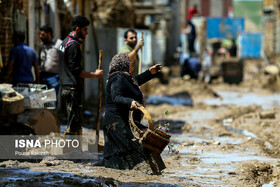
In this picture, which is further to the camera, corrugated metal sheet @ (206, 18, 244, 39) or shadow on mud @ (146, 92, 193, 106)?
corrugated metal sheet @ (206, 18, 244, 39)

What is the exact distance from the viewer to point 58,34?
511 inches

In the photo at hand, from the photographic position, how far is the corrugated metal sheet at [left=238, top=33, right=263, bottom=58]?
144ft

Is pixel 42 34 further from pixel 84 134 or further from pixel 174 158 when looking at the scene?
pixel 174 158

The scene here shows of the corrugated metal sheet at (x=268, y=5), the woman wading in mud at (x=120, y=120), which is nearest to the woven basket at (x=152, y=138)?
the woman wading in mud at (x=120, y=120)

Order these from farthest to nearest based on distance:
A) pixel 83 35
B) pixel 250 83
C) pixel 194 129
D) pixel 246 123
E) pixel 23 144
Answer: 1. pixel 250 83
2. pixel 246 123
3. pixel 194 129
4. pixel 23 144
5. pixel 83 35

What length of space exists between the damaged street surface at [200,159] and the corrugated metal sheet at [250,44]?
28.9 m

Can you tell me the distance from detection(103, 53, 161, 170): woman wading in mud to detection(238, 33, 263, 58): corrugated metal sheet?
38.8 m

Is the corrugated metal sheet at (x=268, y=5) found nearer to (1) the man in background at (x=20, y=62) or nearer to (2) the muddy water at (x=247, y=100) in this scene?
(2) the muddy water at (x=247, y=100)

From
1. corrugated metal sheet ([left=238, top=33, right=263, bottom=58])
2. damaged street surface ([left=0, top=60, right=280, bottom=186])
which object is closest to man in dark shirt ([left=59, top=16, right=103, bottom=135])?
damaged street surface ([left=0, top=60, right=280, bottom=186])

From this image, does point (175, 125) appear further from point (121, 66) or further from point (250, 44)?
point (250, 44)

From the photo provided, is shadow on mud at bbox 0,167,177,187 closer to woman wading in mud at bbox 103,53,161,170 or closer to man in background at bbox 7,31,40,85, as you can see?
woman wading in mud at bbox 103,53,161,170

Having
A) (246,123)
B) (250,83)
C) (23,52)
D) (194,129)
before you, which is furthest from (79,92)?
(250,83)

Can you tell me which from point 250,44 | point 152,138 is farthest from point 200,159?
point 250,44

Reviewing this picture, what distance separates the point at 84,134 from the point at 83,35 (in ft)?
8.75
